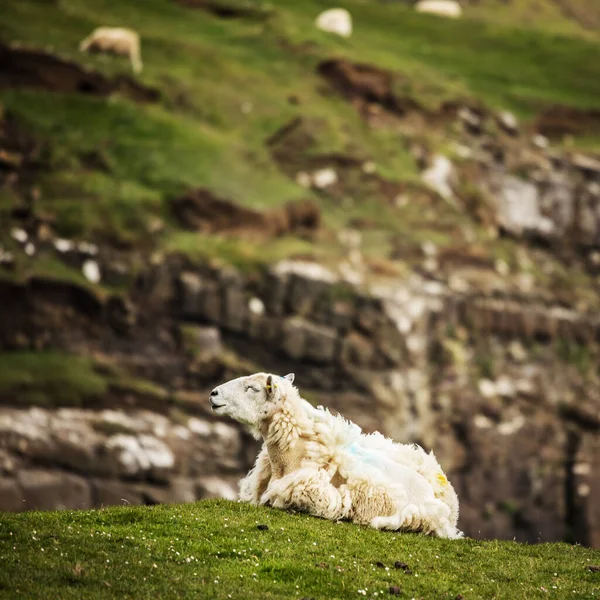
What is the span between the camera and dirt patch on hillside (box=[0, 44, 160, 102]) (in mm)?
61094

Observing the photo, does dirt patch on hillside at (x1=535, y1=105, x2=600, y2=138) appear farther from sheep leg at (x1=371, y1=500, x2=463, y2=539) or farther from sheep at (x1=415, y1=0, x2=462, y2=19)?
sheep leg at (x1=371, y1=500, x2=463, y2=539)

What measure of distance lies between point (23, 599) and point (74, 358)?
38.1 m

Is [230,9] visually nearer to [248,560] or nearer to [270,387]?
[270,387]

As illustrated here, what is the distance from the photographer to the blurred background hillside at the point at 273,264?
4878cm

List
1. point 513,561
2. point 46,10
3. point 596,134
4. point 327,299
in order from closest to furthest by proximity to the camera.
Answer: point 513,561 < point 327,299 < point 46,10 < point 596,134

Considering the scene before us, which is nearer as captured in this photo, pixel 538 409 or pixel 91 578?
pixel 91 578

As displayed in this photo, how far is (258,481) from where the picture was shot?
59.8 ft

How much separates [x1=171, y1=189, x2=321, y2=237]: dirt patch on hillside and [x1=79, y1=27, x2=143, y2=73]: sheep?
11.0m

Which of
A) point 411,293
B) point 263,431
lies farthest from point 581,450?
point 263,431

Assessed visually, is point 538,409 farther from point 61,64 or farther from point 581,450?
point 61,64

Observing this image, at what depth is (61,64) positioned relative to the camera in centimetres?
6178

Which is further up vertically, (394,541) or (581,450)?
(394,541)

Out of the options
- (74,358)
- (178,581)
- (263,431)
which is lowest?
(74,358)

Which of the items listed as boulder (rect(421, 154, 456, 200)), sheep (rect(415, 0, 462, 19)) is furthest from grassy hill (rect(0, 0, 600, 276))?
sheep (rect(415, 0, 462, 19))
